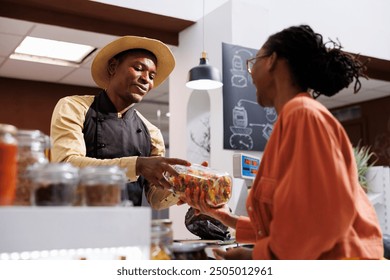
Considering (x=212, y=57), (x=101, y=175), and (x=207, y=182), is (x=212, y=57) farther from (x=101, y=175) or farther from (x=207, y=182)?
(x=101, y=175)

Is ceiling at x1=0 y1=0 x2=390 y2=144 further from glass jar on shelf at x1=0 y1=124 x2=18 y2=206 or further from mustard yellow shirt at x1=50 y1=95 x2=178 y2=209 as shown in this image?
glass jar on shelf at x1=0 y1=124 x2=18 y2=206

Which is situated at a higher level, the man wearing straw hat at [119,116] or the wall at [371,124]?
the wall at [371,124]

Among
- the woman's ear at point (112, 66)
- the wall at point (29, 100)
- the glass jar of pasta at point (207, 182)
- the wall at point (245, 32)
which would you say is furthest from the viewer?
the wall at point (29, 100)

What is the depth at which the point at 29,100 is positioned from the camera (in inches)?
259

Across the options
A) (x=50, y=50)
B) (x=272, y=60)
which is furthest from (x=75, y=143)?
(x=50, y=50)

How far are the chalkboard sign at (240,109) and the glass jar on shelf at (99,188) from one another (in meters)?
3.08

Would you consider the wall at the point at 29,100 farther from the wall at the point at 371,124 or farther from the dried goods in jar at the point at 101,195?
the dried goods in jar at the point at 101,195

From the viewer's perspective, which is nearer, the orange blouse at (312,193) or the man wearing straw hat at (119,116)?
the orange blouse at (312,193)

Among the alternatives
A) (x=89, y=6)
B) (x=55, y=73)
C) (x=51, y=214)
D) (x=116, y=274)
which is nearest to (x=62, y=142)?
(x=116, y=274)

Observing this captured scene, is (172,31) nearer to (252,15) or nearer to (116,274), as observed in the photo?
(252,15)

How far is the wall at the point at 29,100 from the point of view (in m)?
6.41

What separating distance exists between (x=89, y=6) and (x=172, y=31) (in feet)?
3.08

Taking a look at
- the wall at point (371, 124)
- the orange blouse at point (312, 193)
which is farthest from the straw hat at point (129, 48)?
the wall at point (371, 124)

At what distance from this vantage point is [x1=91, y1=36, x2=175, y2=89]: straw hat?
2.31m
